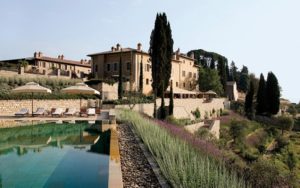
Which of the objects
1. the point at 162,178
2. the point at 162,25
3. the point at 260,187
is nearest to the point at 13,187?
the point at 162,178

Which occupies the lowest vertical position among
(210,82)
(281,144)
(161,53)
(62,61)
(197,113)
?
(281,144)

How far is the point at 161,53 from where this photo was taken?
114 ft

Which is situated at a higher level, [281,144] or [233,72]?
[233,72]

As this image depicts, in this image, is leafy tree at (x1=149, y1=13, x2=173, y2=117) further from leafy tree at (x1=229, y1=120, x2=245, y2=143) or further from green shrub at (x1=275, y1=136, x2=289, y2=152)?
green shrub at (x1=275, y1=136, x2=289, y2=152)

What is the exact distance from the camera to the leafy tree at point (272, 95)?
55.1 meters

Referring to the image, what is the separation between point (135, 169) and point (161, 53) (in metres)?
28.3

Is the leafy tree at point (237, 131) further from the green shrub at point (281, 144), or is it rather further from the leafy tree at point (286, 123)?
the leafy tree at point (286, 123)

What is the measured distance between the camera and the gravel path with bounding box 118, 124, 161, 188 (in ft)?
19.4

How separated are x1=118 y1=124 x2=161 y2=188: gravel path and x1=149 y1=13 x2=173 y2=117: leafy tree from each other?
2388 centimetres

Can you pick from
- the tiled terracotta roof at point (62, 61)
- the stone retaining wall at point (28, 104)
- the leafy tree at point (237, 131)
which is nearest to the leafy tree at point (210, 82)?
the tiled terracotta roof at point (62, 61)

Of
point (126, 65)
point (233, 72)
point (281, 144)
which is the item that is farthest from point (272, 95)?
point (233, 72)

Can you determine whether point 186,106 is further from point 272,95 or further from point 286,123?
point 272,95

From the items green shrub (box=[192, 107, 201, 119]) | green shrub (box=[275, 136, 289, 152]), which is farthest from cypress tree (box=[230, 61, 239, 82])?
green shrub (box=[275, 136, 289, 152])

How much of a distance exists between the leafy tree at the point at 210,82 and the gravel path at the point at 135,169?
46.9 metres
